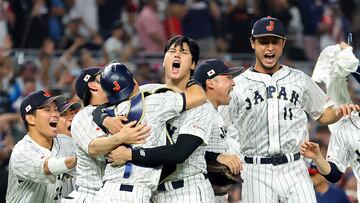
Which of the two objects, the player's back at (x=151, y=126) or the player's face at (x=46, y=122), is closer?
the player's back at (x=151, y=126)

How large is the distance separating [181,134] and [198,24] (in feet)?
29.9

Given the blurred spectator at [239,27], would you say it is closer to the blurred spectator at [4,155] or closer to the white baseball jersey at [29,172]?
the blurred spectator at [4,155]

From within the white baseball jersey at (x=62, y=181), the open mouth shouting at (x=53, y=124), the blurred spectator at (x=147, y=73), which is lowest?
the white baseball jersey at (x=62, y=181)

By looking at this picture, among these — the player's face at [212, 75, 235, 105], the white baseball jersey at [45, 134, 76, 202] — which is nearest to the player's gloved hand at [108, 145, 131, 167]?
the player's face at [212, 75, 235, 105]

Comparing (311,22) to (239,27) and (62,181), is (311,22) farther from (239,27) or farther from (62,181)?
(62,181)

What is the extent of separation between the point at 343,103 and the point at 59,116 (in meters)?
2.64

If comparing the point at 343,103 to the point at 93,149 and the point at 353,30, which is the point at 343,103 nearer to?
the point at 93,149

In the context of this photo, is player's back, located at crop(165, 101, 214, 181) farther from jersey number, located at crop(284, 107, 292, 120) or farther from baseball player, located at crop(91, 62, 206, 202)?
jersey number, located at crop(284, 107, 292, 120)

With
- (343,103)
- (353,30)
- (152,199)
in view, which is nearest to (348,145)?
(343,103)

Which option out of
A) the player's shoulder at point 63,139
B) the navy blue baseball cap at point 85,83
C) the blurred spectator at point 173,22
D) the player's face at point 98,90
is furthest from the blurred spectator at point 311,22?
the player's face at point 98,90

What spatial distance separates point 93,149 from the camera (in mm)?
8250

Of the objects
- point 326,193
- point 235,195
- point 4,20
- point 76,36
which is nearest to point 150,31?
point 76,36

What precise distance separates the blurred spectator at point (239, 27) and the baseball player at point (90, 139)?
27.3 feet

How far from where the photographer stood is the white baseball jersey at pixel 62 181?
9734mm
